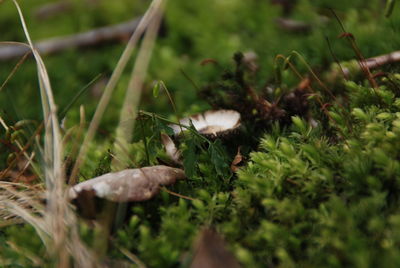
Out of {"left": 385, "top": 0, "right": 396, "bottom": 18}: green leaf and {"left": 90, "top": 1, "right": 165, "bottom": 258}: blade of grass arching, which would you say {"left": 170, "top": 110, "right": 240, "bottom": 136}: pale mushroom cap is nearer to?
{"left": 90, "top": 1, "right": 165, "bottom": 258}: blade of grass arching

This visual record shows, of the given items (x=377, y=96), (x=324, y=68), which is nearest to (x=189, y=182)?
(x=377, y=96)

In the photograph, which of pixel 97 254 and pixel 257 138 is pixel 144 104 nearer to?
pixel 257 138

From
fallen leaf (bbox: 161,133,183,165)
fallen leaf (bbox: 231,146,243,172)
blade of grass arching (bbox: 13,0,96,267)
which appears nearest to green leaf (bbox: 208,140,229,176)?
fallen leaf (bbox: 231,146,243,172)

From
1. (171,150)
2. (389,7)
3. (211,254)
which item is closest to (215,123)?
(171,150)

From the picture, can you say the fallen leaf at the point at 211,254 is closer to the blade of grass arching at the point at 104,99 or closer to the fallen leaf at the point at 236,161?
the fallen leaf at the point at 236,161

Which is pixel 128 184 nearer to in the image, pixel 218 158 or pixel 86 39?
pixel 218 158

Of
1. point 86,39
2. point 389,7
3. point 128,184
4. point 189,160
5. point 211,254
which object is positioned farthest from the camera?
point 86,39
